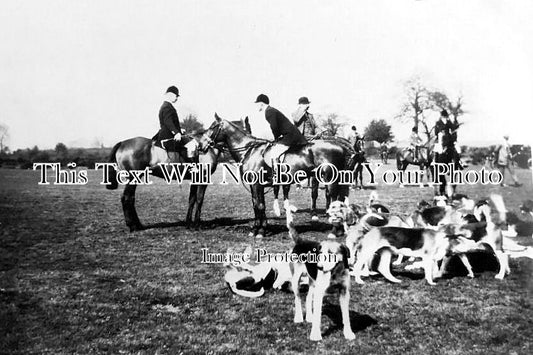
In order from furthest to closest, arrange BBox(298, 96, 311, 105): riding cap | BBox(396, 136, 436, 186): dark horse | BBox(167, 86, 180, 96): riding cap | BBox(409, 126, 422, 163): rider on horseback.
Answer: BBox(409, 126, 422, 163): rider on horseback, BBox(396, 136, 436, 186): dark horse, BBox(298, 96, 311, 105): riding cap, BBox(167, 86, 180, 96): riding cap

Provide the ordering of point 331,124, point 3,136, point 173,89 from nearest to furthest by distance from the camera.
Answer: point 3,136 < point 173,89 < point 331,124

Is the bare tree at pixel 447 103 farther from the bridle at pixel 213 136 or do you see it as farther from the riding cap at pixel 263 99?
the bridle at pixel 213 136

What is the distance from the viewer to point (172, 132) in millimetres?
6082

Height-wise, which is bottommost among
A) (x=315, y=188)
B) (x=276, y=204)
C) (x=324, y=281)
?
(x=324, y=281)

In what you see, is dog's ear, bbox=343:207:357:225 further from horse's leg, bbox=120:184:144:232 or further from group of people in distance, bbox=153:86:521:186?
horse's leg, bbox=120:184:144:232

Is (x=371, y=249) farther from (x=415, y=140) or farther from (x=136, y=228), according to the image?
(x=415, y=140)

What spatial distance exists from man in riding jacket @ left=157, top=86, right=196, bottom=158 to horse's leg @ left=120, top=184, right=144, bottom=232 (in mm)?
883

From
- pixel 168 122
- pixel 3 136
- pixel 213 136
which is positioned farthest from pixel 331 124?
pixel 3 136

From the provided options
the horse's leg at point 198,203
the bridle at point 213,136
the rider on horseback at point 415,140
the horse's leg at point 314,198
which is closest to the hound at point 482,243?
the horse's leg at point 314,198

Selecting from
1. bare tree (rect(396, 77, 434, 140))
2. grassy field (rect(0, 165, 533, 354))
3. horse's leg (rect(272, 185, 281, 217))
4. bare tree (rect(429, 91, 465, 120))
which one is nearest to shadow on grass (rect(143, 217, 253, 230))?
grassy field (rect(0, 165, 533, 354))

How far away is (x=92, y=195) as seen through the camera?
20.2 feet

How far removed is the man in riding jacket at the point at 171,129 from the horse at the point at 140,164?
6.5 inches

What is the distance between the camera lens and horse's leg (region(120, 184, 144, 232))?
19.9 feet

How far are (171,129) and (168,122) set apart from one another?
115 mm
